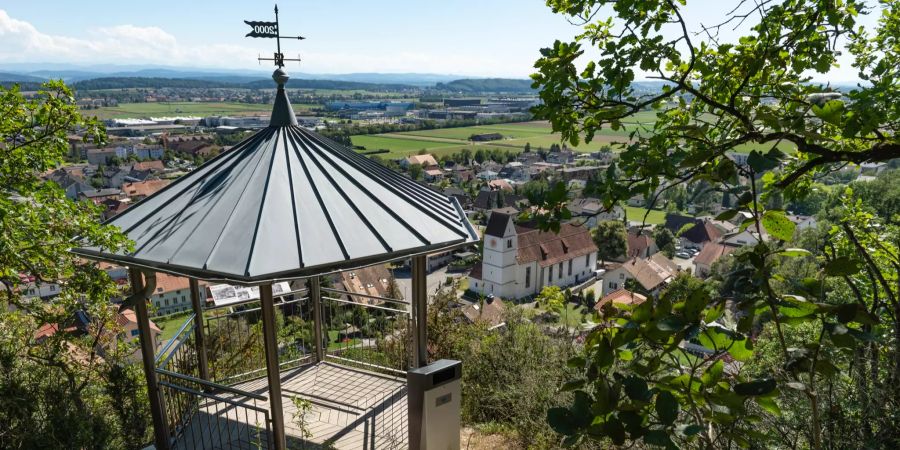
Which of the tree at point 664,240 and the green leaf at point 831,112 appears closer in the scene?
the green leaf at point 831,112

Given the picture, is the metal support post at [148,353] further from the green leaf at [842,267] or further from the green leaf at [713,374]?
the green leaf at [842,267]

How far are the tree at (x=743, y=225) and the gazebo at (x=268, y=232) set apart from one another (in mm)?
2194

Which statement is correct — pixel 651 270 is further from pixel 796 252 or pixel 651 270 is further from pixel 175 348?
pixel 796 252

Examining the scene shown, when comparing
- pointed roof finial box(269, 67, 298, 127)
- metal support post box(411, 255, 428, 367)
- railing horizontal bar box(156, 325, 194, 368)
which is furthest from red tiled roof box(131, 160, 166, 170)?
metal support post box(411, 255, 428, 367)

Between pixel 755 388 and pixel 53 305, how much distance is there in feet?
21.5

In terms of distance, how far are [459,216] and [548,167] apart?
341 feet

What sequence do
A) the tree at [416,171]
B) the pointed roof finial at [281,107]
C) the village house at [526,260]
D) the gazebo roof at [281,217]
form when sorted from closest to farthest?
1. the gazebo roof at [281,217]
2. the pointed roof finial at [281,107]
3. the village house at [526,260]
4. the tree at [416,171]

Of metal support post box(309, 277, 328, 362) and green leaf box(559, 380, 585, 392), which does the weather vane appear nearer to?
metal support post box(309, 277, 328, 362)

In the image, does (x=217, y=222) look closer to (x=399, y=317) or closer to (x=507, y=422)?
(x=399, y=317)

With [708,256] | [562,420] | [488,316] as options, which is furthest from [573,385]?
[708,256]

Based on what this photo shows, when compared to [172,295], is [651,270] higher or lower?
higher

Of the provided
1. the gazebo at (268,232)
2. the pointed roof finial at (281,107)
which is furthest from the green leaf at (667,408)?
the pointed roof finial at (281,107)

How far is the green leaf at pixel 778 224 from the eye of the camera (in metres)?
1.79

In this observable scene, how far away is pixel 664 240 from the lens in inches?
2351
